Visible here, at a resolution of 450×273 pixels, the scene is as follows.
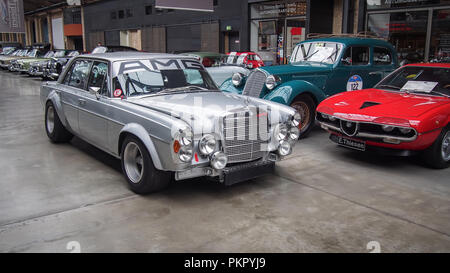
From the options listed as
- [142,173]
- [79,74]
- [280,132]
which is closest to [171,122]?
[142,173]

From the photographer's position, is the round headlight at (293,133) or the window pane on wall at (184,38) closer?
the round headlight at (293,133)

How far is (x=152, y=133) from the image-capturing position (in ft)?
13.5

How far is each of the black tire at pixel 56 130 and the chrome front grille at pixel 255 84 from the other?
3.35 m

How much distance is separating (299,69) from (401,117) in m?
2.80

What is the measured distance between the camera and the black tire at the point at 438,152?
5375 mm

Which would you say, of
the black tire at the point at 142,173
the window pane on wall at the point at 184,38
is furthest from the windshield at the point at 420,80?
the window pane on wall at the point at 184,38

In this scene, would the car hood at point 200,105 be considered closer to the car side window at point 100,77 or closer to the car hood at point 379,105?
the car side window at point 100,77

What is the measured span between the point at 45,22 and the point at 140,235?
160 feet

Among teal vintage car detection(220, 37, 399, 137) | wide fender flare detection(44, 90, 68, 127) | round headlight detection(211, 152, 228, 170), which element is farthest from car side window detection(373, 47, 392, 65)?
wide fender flare detection(44, 90, 68, 127)

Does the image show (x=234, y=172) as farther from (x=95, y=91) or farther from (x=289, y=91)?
(x=289, y=91)

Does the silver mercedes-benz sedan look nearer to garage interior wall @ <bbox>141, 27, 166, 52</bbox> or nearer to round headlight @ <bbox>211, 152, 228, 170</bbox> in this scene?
round headlight @ <bbox>211, 152, 228, 170</bbox>

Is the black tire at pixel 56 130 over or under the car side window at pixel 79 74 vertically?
under

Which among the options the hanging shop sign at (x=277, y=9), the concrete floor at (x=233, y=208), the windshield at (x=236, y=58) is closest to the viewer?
the concrete floor at (x=233, y=208)

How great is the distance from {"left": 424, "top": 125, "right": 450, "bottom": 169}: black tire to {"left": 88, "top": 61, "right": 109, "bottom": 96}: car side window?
179 inches
